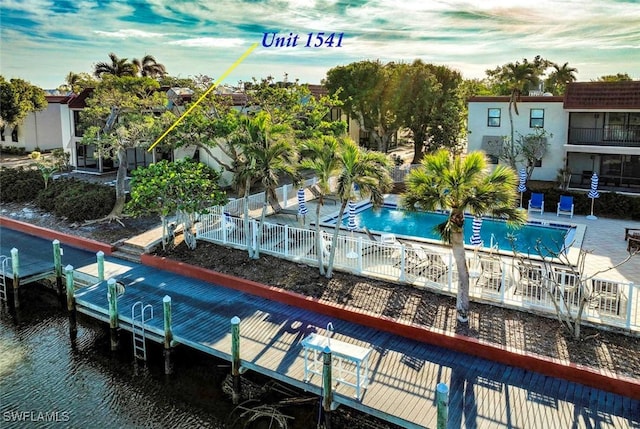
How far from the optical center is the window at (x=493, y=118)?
99.5ft

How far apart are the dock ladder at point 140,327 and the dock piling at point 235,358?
9.99 feet

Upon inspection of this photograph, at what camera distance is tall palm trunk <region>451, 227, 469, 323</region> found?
12.4 metres

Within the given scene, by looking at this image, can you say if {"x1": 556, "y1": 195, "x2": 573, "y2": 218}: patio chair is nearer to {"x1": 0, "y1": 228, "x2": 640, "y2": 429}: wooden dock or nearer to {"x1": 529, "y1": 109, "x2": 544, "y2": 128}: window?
{"x1": 529, "y1": 109, "x2": 544, "y2": 128}: window

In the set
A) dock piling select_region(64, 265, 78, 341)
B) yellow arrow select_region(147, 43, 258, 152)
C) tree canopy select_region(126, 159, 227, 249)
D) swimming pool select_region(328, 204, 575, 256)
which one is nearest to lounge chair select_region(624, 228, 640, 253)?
swimming pool select_region(328, 204, 575, 256)

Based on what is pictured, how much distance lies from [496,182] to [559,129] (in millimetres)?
19302

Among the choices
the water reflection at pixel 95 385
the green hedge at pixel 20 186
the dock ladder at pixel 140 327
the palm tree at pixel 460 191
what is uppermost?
the palm tree at pixel 460 191

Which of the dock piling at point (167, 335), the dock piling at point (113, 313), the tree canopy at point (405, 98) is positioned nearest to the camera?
the dock piling at point (167, 335)

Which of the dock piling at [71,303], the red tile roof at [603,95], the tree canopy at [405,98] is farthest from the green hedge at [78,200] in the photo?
the red tile roof at [603,95]

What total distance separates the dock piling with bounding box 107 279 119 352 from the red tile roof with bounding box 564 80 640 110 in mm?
23670

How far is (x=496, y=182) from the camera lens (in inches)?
472

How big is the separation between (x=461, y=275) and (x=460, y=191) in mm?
2077

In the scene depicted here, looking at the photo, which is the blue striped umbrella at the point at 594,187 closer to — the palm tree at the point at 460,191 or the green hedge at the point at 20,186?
the palm tree at the point at 460,191

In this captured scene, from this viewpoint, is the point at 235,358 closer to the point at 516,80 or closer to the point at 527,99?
the point at 527,99

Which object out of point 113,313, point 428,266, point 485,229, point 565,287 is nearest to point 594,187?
point 485,229
